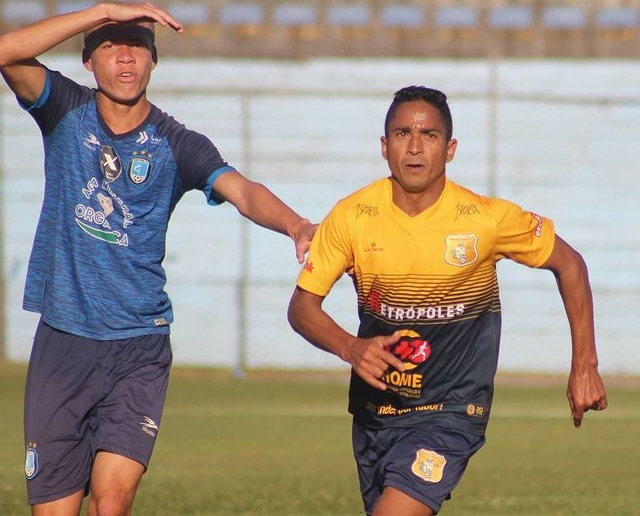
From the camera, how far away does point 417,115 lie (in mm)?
5566

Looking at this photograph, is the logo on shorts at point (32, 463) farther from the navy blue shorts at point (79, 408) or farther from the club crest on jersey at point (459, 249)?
the club crest on jersey at point (459, 249)

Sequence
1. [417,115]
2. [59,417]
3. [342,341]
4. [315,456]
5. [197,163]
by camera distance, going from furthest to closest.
Answer: [315,456] → [197,163] → [59,417] → [417,115] → [342,341]

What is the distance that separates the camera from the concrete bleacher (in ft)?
58.1

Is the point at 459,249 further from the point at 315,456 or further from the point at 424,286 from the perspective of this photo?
the point at 315,456

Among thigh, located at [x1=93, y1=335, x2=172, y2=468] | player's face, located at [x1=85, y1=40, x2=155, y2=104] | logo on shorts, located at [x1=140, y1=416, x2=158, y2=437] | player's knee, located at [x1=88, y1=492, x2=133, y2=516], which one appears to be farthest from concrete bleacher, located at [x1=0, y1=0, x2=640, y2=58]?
player's knee, located at [x1=88, y1=492, x2=133, y2=516]

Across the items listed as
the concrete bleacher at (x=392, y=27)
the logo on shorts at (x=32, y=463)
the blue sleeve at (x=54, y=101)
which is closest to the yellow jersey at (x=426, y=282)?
the blue sleeve at (x=54, y=101)

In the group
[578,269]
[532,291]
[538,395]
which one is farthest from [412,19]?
[578,269]

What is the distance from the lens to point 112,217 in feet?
18.6

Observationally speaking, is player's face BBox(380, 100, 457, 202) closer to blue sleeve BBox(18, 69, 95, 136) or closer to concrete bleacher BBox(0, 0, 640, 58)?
blue sleeve BBox(18, 69, 95, 136)

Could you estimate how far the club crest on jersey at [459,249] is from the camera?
5.59 m

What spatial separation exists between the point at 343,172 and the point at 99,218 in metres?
10.9

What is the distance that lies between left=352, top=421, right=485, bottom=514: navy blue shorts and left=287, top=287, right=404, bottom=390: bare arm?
1.40 feet

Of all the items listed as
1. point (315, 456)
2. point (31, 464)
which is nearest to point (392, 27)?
point (315, 456)

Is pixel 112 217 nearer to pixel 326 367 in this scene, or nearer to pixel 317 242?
pixel 317 242
